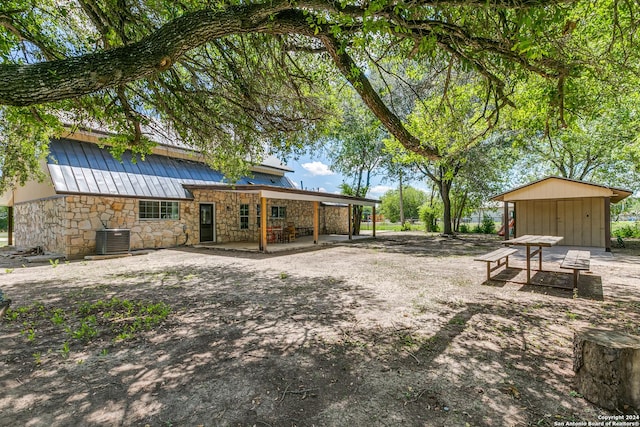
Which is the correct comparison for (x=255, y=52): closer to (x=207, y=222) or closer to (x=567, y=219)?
(x=207, y=222)

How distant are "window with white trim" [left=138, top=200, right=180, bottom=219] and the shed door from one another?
17131 mm

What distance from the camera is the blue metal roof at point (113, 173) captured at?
9.56m

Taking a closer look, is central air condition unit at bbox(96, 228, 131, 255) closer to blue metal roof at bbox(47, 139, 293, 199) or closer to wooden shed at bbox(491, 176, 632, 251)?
blue metal roof at bbox(47, 139, 293, 199)

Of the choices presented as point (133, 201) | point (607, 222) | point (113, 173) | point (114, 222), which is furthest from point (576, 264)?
point (113, 173)

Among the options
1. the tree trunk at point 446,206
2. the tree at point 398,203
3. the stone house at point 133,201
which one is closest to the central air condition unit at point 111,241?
the stone house at point 133,201

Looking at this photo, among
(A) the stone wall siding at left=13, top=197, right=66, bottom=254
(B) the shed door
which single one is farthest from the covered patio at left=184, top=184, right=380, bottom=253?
(B) the shed door

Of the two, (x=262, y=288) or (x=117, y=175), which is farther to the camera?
(x=117, y=175)

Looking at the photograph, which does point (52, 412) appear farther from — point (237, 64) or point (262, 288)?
point (237, 64)

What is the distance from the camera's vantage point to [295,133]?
6.23m

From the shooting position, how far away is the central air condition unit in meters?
9.67

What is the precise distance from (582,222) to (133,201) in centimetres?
1866

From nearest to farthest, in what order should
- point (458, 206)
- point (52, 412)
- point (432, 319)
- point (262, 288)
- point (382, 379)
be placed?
point (52, 412), point (382, 379), point (432, 319), point (262, 288), point (458, 206)

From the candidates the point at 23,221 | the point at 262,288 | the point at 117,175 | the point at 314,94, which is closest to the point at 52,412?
the point at 262,288

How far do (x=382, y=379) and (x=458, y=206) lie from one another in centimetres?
2368
